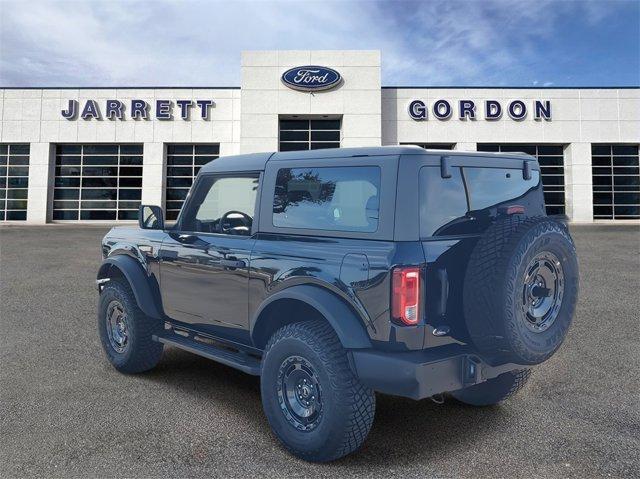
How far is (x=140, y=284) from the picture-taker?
459cm

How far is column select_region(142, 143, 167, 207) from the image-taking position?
2650 cm

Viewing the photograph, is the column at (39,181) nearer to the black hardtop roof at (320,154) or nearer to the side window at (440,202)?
the black hardtop roof at (320,154)

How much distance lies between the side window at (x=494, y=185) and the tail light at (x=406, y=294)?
0.82 metres

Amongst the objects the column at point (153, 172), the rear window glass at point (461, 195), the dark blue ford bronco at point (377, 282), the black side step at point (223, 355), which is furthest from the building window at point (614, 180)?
the black side step at point (223, 355)

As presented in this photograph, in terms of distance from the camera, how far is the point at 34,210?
26.9m

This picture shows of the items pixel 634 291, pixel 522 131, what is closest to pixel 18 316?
pixel 634 291

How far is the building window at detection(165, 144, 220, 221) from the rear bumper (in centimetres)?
2525

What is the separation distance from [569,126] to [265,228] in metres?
26.9

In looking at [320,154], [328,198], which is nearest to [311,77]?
[320,154]

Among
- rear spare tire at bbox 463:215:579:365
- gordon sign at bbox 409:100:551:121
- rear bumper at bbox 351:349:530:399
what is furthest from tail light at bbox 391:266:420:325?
gordon sign at bbox 409:100:551:121

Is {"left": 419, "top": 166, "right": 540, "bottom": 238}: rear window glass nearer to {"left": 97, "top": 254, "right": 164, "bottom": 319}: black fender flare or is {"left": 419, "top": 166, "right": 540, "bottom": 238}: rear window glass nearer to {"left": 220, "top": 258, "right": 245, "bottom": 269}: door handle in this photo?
{"left": 220, "top": 258, "right": 245, "bottom": 269}: door handle

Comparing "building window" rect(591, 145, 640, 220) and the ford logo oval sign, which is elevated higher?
the ford logo oval sign

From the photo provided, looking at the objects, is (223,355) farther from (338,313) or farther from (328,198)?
(328,198)

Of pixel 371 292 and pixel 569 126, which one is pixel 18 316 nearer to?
pixel 371 292
